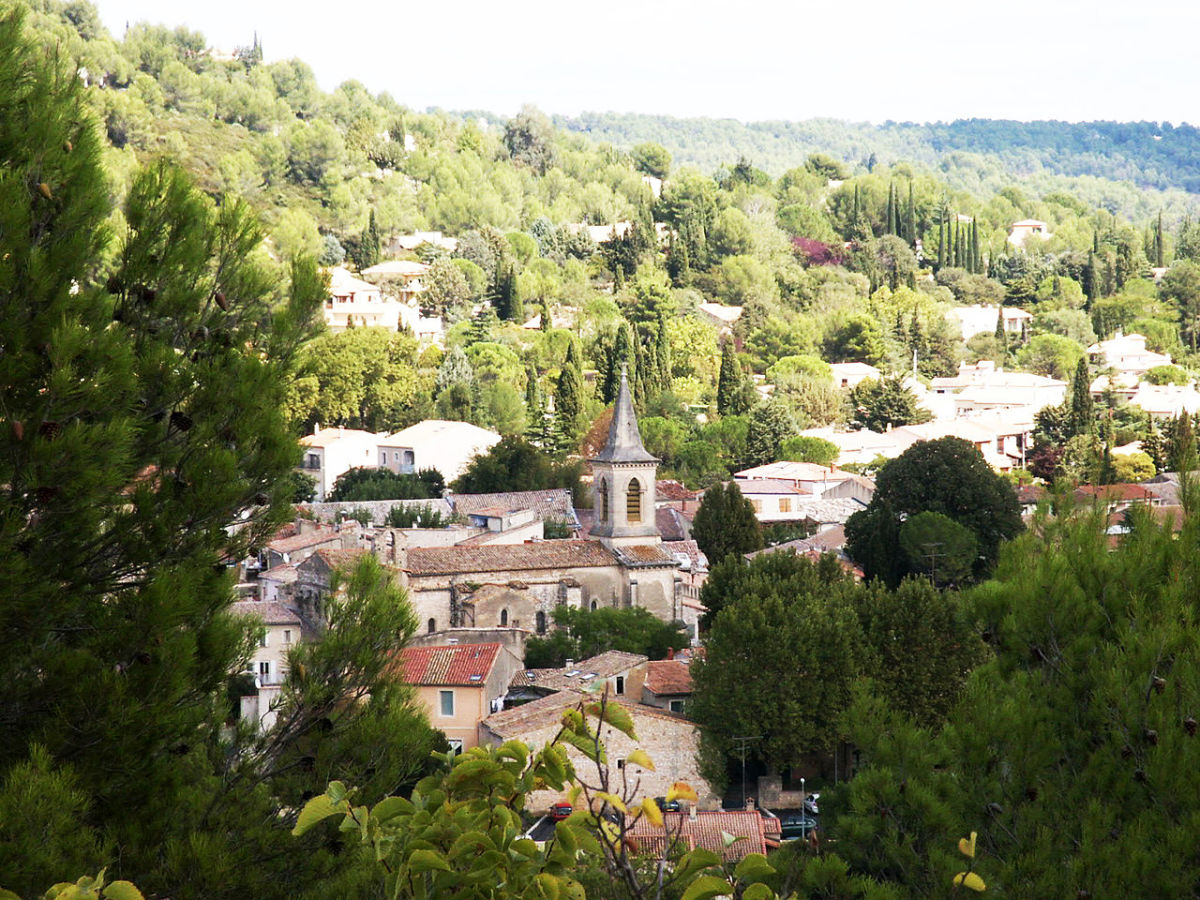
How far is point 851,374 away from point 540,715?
53667mm

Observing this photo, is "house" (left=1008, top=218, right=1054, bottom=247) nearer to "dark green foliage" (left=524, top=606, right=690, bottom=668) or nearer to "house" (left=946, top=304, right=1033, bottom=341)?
"house" (left=946, top=304, right=1033, bottom=341)

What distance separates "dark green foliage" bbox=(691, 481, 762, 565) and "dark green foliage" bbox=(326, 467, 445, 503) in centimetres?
913

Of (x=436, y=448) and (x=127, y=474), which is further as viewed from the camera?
(x=436, y=448)

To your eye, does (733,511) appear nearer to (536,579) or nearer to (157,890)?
(536,579)

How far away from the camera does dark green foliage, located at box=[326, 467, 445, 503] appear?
146ft

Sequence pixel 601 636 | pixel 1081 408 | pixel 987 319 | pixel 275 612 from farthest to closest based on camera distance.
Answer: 1. pixel 987 319
2. pixel 1081 408
3. pixel 601 636
4. pixel 275 612

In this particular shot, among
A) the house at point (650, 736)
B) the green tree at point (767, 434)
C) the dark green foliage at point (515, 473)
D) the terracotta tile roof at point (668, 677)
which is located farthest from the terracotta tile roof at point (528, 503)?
the green tree at point (767, 434)

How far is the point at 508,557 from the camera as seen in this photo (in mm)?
31625

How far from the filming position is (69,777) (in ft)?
19.2

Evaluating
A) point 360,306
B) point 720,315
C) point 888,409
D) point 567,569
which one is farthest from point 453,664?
point 720,315

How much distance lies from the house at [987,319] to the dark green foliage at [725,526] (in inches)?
2194

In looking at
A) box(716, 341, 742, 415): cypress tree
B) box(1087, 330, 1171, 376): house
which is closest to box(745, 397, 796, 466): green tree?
box(716, 341, 742, 415): cypress tree

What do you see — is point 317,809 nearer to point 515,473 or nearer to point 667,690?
point 667,690

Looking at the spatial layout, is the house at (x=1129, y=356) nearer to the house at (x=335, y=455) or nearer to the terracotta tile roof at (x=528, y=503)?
the house at (x=335, y=455)
